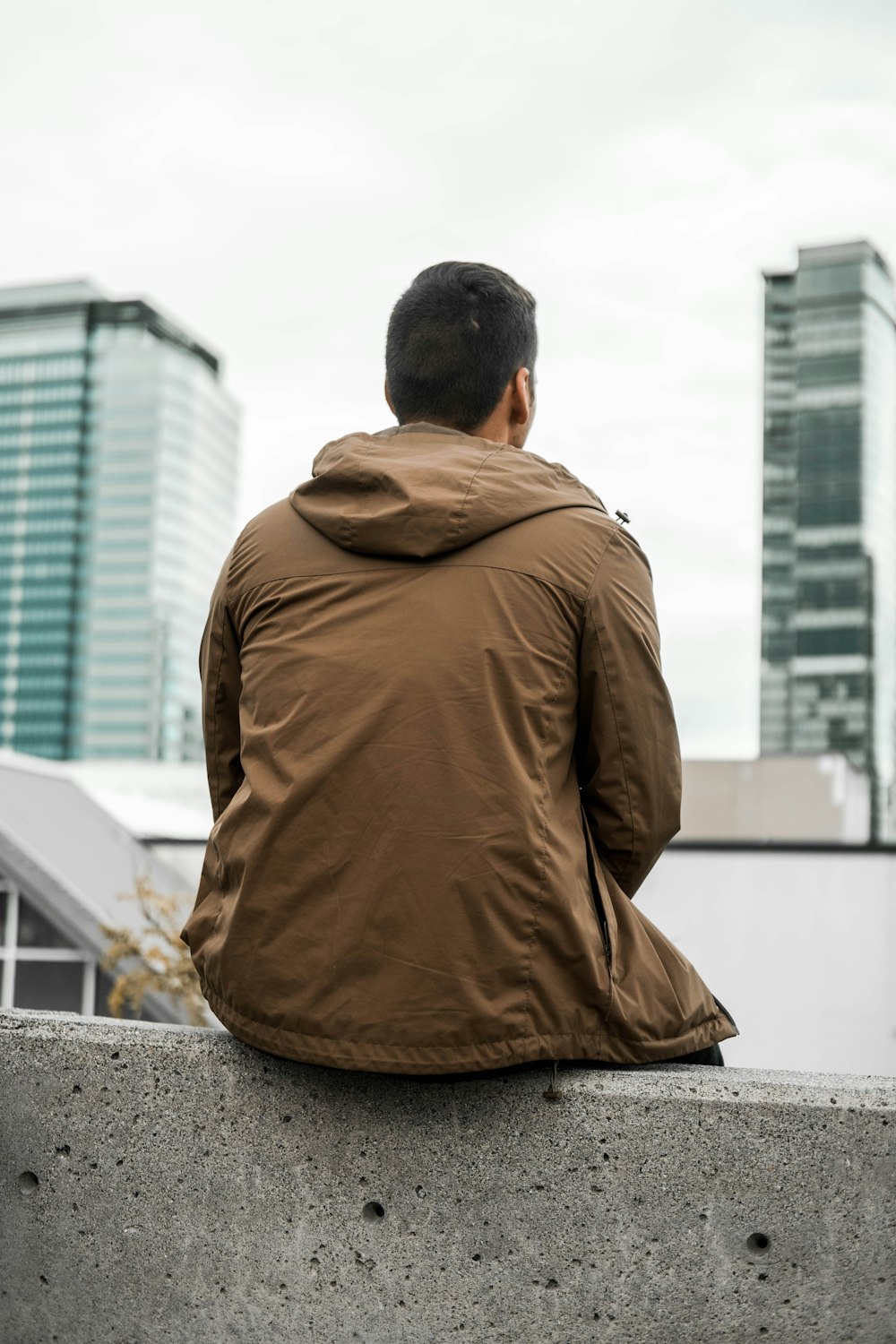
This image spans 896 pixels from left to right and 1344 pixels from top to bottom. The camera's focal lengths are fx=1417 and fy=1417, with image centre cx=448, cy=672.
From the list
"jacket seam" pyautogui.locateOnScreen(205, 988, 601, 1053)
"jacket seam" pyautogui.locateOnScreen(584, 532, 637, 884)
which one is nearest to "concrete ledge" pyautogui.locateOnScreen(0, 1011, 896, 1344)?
"jacket seam" pyautogui.locateOnScreen(205, 988, 601, 1053)

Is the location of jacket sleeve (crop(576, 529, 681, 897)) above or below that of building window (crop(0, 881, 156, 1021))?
above

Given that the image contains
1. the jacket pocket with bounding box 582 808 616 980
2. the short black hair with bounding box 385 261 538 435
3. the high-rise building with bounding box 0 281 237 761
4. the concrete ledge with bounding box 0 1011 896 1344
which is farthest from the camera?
the high-rise building with bounding box 0 281 237 761

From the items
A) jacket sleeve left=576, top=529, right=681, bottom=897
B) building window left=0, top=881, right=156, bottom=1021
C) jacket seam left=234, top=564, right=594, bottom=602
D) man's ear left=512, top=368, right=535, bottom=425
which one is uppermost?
man's ear left=512, top=368, right=535, bottom=425

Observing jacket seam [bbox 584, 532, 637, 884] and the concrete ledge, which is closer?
the concrete ledge

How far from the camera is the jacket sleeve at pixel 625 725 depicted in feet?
6.72

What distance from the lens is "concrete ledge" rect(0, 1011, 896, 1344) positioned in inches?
74.0

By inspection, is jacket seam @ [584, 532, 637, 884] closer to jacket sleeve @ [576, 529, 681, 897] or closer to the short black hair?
jacket sleeve @ [576, 529, 681, 897]

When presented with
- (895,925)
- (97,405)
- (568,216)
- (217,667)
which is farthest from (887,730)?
(217,667)

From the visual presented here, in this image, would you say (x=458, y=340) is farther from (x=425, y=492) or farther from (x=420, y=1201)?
(x=420, y=1201)

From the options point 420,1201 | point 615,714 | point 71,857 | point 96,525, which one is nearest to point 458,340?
point 615,714

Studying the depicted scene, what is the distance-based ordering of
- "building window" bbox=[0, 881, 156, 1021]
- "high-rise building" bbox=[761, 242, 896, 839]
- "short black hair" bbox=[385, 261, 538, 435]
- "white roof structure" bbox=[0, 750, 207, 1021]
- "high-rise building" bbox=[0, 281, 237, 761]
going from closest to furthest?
"short black hair" bbox=[385, 261, 538, 435] < "white roof structure" bbox=[0, 750, 207, 1021] < "building window" bbox=[0, 881, 156, 1021] < "high-rise building" bbox=[761, 242, 896, 839] < "high-rise building" bbox=[0, 281, 237, 761]

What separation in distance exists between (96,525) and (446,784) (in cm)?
13715

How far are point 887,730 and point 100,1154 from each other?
110 meters

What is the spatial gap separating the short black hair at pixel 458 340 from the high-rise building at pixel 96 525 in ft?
425
